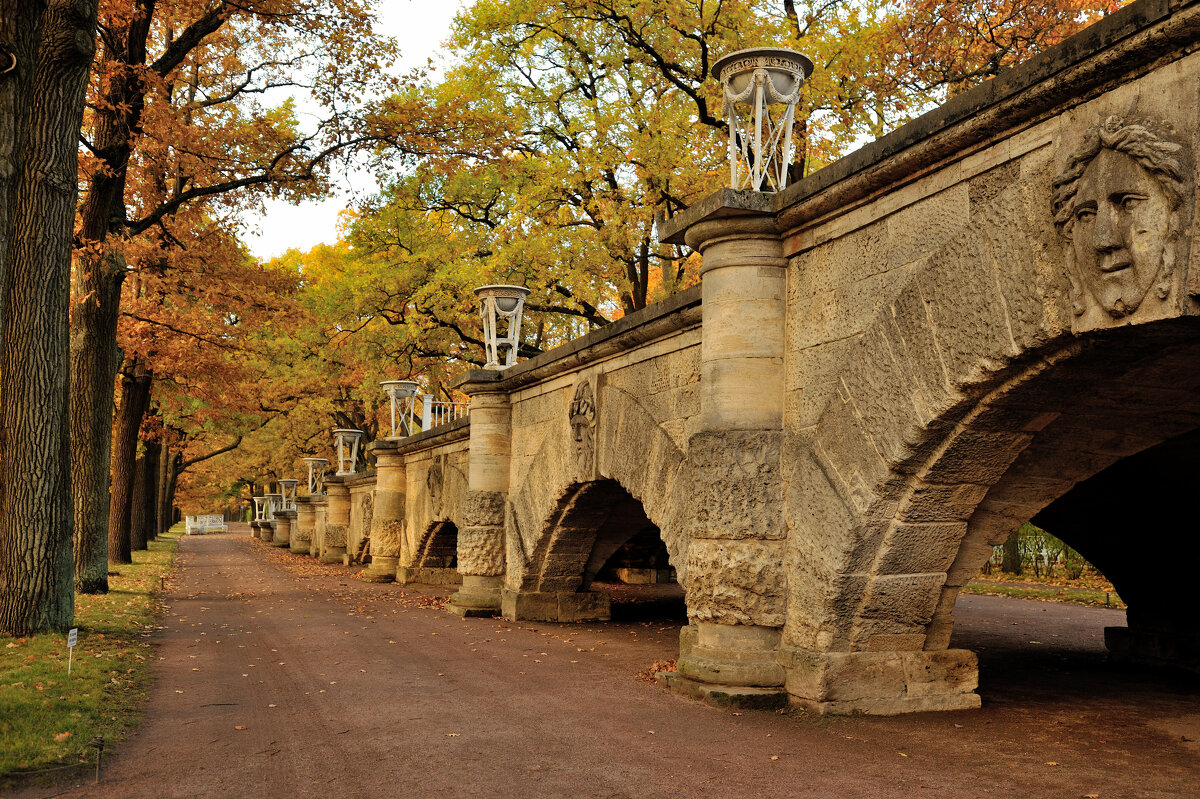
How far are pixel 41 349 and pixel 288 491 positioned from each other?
40.0 meters

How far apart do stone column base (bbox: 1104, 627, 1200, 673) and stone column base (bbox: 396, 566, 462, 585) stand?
11567 millimetres

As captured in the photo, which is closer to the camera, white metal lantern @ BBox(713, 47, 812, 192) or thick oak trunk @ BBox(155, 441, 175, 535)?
white metal lantern @ BBox(713, 47, 812, 192)

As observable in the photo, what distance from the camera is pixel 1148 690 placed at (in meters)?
6.99

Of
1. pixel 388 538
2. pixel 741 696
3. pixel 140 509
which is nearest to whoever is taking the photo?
pixel 741 696

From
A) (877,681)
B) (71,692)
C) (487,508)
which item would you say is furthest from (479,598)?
(877,681)

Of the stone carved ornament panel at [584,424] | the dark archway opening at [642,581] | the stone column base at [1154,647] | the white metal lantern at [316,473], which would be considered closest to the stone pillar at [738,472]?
the stone carved ornament panel at [584,424]

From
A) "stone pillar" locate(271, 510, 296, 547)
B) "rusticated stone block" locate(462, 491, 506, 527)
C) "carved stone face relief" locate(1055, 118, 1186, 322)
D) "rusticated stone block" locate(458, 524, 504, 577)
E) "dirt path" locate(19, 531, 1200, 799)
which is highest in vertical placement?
"carved stone face relief" locate(1055, 118, 1186, 322)

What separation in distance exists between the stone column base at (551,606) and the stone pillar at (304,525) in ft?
71.3

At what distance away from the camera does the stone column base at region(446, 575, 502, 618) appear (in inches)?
481

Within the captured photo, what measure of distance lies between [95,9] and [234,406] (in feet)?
47.9

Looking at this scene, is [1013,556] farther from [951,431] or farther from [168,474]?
[168,474]

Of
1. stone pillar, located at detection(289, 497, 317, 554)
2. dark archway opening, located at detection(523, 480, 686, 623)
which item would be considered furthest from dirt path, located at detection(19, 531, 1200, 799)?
stone pillar, located at detection(289, 497, 317, 554)

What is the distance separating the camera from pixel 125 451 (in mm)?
18359

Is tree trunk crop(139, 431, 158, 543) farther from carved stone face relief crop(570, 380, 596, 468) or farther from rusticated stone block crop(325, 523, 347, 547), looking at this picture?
carved stone face relief crop(570, 380, 596, 468)
